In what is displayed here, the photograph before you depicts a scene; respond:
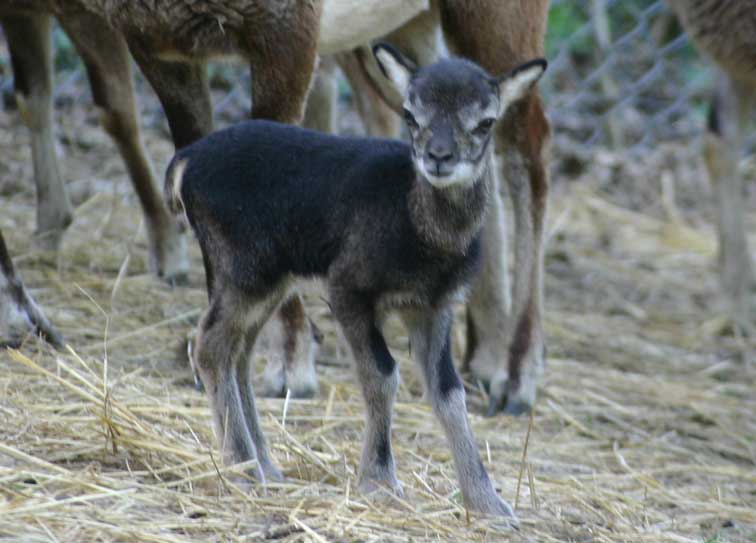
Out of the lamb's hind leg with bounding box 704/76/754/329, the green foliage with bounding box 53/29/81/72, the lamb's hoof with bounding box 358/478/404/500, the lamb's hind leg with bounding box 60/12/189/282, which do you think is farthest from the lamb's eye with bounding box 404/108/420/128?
the green foliage with bounding box 53/29/81/72

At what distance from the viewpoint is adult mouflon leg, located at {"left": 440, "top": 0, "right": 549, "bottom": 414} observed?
5883mm

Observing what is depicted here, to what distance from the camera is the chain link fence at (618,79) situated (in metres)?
11.4

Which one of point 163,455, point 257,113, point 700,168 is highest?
point 257,113

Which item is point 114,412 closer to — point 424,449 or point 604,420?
point 424,449

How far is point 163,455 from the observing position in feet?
13.9

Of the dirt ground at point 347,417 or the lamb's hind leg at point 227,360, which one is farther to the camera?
the lamb's hind leg at point 227,360

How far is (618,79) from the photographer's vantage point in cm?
1244

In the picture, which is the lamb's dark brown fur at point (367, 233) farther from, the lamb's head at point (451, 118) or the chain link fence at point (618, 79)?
the chain link fence at point (618, 79)

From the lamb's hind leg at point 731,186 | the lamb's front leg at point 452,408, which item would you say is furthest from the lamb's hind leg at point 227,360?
the lamb's hind leg at point 731,186

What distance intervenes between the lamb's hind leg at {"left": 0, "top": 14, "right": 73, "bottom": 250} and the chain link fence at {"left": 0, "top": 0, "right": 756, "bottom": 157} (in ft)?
11.6

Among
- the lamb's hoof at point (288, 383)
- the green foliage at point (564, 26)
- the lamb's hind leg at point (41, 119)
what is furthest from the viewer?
the green foliage at point (564, 26)

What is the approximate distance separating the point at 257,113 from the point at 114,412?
1286 mm

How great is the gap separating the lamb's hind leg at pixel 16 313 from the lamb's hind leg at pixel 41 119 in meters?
1.65

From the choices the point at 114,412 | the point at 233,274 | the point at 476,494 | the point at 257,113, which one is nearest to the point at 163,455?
the point at 114,412
